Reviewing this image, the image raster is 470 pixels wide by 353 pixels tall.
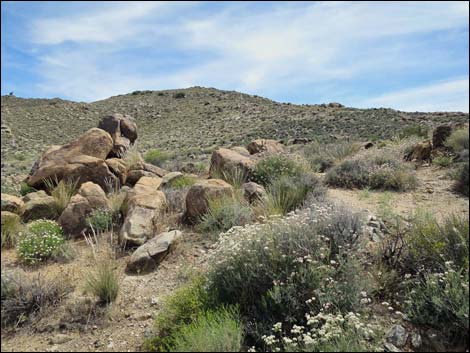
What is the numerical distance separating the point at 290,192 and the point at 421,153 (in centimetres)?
471

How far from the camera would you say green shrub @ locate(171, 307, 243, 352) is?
318cm

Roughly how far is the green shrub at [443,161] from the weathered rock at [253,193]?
442cm

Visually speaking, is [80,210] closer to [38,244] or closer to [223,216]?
[38,244]

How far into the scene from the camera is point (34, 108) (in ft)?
140

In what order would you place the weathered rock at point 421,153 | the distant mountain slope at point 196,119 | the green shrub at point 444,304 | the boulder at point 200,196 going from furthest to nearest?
1. the distant mountain slope at point 196,119
2. the weathered rock at point 421,153
3. the boulder at point 200,196
4. the green shrub at point 444,304

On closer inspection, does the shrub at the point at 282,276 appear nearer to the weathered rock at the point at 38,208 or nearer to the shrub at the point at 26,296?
the shrub at the point at 26,296

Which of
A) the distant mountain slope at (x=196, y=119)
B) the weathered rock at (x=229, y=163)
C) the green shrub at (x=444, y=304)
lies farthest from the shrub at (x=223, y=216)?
the distant mountain slope at (x=196, y=119)

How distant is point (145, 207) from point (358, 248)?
3676mm

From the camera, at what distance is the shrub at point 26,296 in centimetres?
415

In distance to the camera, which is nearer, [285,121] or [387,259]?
[387,259]

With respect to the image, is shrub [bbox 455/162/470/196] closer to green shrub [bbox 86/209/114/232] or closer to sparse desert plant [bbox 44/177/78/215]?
green shrub [bbox 86/209/114/232]

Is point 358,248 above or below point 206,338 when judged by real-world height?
above

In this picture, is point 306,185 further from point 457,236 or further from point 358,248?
point 457,236

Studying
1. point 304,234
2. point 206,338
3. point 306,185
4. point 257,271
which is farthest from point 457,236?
point 306,185
